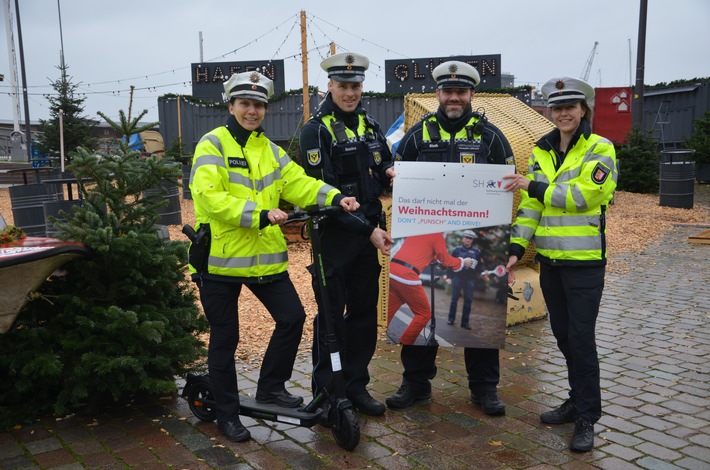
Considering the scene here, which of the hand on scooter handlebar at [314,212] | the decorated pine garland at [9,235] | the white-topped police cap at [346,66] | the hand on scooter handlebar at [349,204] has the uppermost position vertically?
the white-topped police cap at [346,66]

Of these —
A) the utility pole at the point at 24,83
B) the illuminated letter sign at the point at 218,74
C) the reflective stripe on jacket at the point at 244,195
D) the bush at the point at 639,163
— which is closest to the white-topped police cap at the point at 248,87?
the reflective stripe on jacket at the point at 244,195

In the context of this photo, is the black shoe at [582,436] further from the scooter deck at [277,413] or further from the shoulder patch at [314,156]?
the shoulder patch at [314,156]

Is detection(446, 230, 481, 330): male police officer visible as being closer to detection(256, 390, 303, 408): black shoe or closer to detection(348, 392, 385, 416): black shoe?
detection(348, 392, 385, 416): black shoe

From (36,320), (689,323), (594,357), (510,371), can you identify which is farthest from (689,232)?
(36,320)

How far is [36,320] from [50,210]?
6163 mm

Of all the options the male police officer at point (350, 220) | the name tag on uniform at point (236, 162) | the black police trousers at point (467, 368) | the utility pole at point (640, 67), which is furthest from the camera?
the utility pole at point (640, 67)

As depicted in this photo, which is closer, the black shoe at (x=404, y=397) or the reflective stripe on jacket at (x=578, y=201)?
the reflective stripe on jacket at (x=578, y=201)

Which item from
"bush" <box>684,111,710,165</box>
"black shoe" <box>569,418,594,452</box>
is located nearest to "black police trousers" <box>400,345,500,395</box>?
"black shoe" <box>569,418,594,452</box>

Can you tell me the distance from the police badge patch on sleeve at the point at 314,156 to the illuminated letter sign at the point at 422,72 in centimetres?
2135

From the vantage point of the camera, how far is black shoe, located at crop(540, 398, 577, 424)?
4598 millimetres

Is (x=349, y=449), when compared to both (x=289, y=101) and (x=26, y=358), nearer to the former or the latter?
(x=26, y=358)

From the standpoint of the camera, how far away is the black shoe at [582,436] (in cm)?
417

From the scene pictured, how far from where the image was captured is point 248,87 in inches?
170

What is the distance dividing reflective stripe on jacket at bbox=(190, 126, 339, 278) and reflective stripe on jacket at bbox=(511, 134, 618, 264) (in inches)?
50.7
